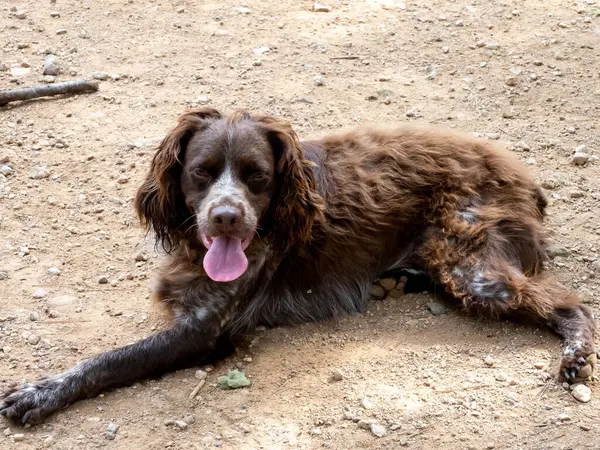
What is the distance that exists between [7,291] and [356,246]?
232cm

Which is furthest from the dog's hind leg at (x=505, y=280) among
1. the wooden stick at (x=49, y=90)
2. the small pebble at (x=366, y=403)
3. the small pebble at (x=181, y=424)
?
the wooden stick at (x=49, y=90)

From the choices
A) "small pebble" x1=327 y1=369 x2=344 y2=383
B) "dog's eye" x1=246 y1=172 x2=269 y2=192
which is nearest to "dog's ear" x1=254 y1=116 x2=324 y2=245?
"dog's eye" x1=246 y1=172 x2=269 y2=192

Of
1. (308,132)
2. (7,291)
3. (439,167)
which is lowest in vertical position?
(7,291)

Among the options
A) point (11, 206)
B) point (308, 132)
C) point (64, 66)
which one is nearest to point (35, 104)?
point (64, 66)

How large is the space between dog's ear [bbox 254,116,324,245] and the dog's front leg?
760 mm

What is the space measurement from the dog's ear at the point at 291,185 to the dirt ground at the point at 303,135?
0.75 metres

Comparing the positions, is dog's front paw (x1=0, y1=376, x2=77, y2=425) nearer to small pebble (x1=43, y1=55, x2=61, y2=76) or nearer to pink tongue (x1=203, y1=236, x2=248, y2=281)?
pink tongue (x1=203, y1=236, x2=248, y2=281)

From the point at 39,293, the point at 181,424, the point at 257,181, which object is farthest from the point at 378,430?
the point at 39,293

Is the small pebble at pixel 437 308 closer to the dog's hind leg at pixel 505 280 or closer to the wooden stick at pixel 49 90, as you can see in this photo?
the dog's hind leg at pixel 505 280

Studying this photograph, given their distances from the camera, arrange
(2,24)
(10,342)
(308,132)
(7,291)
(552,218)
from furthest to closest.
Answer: (2,24) < (308,132) < (552,218) < (7,291) < (10,342)

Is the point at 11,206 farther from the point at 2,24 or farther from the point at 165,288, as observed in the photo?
the point at 2,24

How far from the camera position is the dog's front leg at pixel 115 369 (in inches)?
187

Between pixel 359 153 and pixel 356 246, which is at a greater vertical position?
pixel 359 153

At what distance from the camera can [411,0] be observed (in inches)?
384
